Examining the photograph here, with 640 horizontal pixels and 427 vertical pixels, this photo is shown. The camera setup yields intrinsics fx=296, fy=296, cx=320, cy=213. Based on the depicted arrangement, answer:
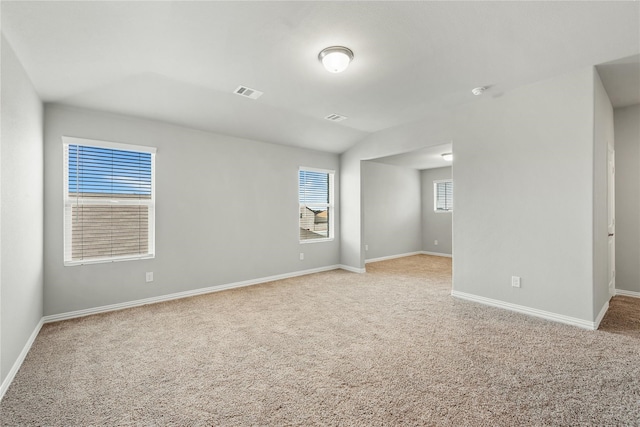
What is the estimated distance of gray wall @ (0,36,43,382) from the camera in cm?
207

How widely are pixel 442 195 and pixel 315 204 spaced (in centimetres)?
406

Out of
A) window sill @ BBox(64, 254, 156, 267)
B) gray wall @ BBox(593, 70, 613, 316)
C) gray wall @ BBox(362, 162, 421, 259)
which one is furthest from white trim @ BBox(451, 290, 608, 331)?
window sill @ BBox(64, 254, 156, 267)

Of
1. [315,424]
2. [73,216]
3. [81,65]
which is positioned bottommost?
[315,424]

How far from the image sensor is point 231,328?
122 inches

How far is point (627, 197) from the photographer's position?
13.5ft

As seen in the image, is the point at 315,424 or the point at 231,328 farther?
the point at 231,328

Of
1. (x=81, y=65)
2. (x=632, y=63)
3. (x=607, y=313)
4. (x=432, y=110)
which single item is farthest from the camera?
(x=432, y=110)

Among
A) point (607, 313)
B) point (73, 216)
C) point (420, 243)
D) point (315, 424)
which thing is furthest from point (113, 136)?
→ point (420, 243)

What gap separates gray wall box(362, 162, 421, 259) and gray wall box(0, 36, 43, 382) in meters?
5.45

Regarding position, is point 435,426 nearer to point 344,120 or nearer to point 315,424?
point 315,424

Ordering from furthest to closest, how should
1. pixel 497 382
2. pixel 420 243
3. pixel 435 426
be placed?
1. pixel 420 243
2. pixel 497 382
3. pixel 435 426

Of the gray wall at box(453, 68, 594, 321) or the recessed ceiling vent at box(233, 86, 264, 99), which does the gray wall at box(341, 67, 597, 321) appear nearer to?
the gray wall at box(453, 68, 594, 321)

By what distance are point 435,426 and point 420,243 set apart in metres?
6.97

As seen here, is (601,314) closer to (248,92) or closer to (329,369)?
(329,369)
